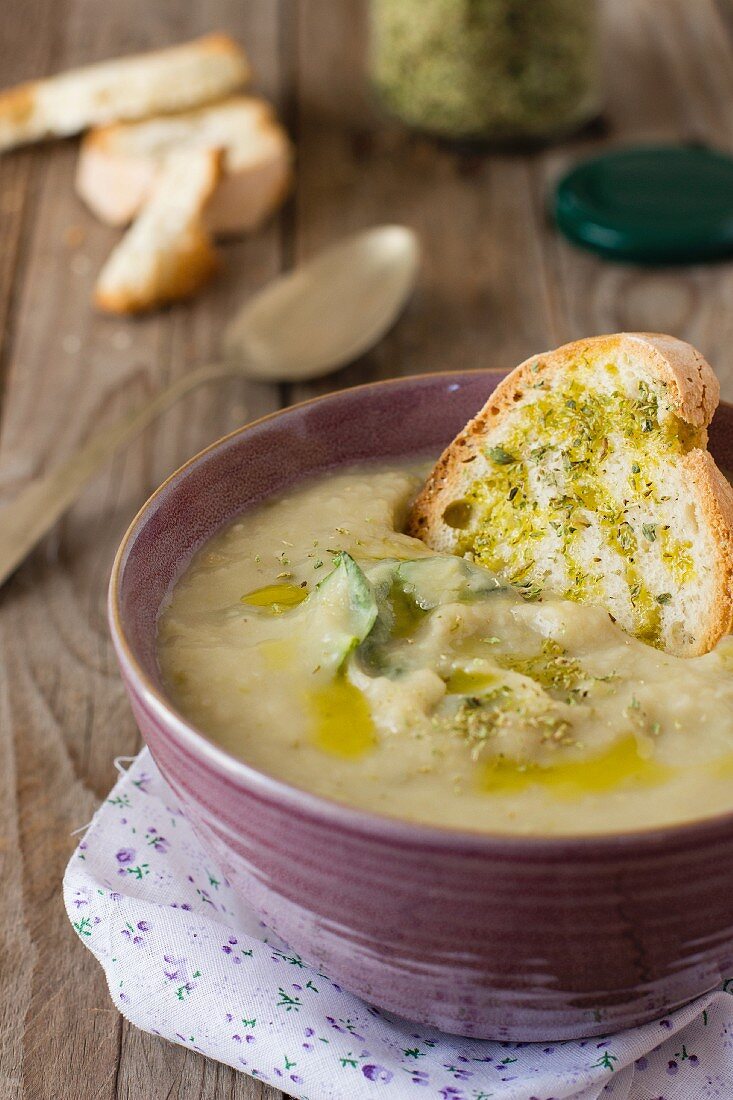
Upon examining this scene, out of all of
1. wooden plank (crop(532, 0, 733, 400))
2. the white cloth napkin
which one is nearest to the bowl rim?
the white cloth napkin

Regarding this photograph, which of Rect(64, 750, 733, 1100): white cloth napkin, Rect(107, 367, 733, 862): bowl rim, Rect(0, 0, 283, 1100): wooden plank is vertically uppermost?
→ Rect(107, 367, 733, 862): bowl rim

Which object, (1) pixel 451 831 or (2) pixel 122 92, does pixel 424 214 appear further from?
(1) pixel 451 831

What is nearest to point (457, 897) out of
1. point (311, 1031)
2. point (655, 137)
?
point (311, 1031)

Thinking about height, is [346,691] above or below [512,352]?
above

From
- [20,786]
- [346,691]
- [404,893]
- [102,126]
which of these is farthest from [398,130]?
[404,893]

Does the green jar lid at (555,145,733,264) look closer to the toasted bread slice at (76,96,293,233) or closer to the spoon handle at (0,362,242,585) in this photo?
the toasted bread slice at (76,96,293,233)

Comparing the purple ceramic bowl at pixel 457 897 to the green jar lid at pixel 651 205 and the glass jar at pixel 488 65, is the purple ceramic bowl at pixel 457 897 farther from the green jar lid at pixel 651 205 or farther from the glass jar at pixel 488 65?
the glass jar at pixel 488 65

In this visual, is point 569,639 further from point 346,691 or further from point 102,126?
point 102,126
